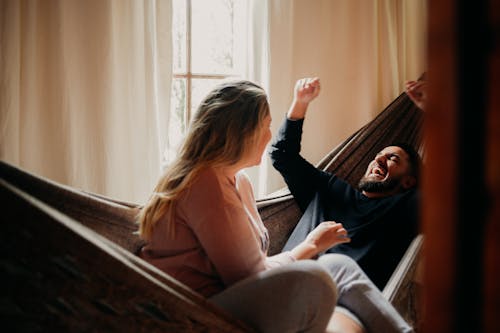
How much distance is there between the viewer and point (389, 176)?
175cm

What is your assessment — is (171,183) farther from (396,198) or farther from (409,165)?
(409,165)

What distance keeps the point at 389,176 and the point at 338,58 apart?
0.81 m

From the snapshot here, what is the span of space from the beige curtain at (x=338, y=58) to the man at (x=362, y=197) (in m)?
0.52

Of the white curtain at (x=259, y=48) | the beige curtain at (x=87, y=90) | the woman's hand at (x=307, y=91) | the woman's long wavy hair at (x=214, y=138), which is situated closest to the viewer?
the woman's long wavy hair at (x=214, y=138)

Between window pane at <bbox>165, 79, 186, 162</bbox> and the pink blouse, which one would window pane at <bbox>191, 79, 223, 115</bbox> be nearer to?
window pane at <bbox>165, 79, 186, 162</bbox>

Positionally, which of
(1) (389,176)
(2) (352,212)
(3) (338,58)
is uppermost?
(3) (338,58)

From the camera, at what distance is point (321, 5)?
2295 mm

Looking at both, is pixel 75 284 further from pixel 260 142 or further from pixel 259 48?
pixel 259 48

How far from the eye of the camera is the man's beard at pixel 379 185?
5.66 feet

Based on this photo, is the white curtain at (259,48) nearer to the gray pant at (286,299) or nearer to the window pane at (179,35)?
the window pane at (179,35)

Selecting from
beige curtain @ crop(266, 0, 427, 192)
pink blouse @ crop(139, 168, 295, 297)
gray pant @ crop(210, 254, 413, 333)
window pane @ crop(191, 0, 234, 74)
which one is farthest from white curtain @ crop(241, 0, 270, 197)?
gray pant @ crop(210, 254, 413, 333)

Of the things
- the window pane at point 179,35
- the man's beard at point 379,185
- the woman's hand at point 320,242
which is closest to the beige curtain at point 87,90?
the window pane at point 179,35

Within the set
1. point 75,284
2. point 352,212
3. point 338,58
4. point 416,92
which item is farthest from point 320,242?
point 338,58

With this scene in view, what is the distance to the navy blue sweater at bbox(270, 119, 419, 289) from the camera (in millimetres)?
1550
